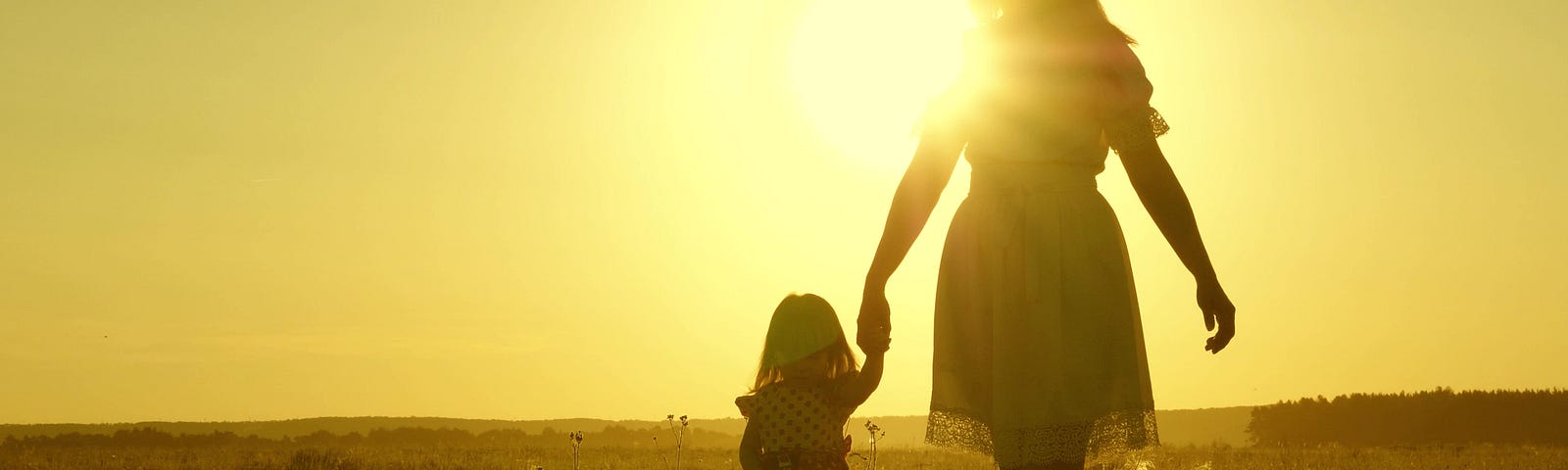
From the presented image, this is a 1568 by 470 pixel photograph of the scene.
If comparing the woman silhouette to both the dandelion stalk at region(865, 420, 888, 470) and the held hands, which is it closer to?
the held hands

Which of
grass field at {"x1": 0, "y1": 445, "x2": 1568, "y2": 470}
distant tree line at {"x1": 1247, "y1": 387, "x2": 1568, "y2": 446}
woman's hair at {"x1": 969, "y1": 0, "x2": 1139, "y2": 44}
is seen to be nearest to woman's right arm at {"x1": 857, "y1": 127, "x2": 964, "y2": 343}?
woman's hair at {"x1": 969, "y1": 0, "x2": 1139, "y2": 44}

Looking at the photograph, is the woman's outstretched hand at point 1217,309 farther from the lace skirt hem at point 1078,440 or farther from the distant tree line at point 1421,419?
the distant tree line at point 1421,419

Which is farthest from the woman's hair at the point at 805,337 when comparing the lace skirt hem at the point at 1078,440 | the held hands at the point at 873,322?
the lace skirt hem at the point at 1078,440

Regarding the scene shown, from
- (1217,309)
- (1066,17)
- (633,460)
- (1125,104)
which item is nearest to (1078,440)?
(1217,309)

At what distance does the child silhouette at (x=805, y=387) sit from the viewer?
18.2ft

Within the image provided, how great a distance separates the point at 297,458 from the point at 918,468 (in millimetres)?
6735

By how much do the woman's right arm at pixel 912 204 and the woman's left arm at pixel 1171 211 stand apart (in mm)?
510

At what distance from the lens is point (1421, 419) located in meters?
34.4

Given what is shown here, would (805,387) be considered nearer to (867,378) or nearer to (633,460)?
(867,378)

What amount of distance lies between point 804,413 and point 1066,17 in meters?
2.20

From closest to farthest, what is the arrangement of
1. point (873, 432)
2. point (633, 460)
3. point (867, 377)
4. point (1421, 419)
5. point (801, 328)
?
1. point (867, 377)
2. point (801, 328)
3. point (873, 432)
4. point (633, 460)
5. point (1421, 419)

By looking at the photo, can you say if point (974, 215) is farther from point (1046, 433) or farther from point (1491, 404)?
point (1491, 404)

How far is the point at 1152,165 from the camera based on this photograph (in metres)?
3.98

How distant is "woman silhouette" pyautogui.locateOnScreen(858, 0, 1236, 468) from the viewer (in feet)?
12.7
